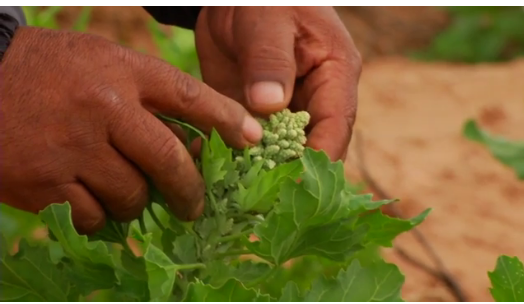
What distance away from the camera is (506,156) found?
110 inches

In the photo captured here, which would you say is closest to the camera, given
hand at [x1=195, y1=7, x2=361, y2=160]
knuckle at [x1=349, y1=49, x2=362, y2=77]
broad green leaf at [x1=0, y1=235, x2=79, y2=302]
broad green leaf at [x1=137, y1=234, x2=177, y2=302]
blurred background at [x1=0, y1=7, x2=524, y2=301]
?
broad green leaf at [x1=137, y1=234, x2=177, y2=302]

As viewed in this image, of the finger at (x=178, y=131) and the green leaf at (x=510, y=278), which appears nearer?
the green leaf at (x=510, y=278)

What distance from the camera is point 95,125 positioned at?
136 centimetres

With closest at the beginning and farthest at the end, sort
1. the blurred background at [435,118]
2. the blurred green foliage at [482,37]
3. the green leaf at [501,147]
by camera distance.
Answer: the green leaf at [501,147] < the blurred background at [435,118] < the blurred green foliage at [482,37]

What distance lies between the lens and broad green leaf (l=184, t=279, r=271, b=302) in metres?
1.26

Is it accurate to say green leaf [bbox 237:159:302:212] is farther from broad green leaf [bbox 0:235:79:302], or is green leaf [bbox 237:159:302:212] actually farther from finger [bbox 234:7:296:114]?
broad green leaf [bbox 0:235:79:302]

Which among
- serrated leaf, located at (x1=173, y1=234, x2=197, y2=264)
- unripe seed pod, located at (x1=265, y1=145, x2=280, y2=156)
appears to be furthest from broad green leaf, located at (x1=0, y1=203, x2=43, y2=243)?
unripe seed pod, located at (x1=265, y1=145, x2=280, y2=156)

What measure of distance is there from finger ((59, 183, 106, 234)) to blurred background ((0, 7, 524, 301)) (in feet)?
3.01

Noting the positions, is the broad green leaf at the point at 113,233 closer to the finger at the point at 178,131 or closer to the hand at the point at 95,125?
the hand at the point at 95,125

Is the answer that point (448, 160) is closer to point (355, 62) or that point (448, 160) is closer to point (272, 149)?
point (355, 62)

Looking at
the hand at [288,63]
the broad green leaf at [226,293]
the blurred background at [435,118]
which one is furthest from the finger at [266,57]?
the blurred background at [435,118]

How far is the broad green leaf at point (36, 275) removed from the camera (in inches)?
58.9

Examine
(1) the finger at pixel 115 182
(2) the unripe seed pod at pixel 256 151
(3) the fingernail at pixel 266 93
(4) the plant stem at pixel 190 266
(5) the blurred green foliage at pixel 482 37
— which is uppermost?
(3) the fingernail at pixel 266 93

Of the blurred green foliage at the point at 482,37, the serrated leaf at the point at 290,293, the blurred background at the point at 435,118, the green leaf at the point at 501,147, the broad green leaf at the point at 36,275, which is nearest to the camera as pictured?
the serrated leaf at the point at 290,293
